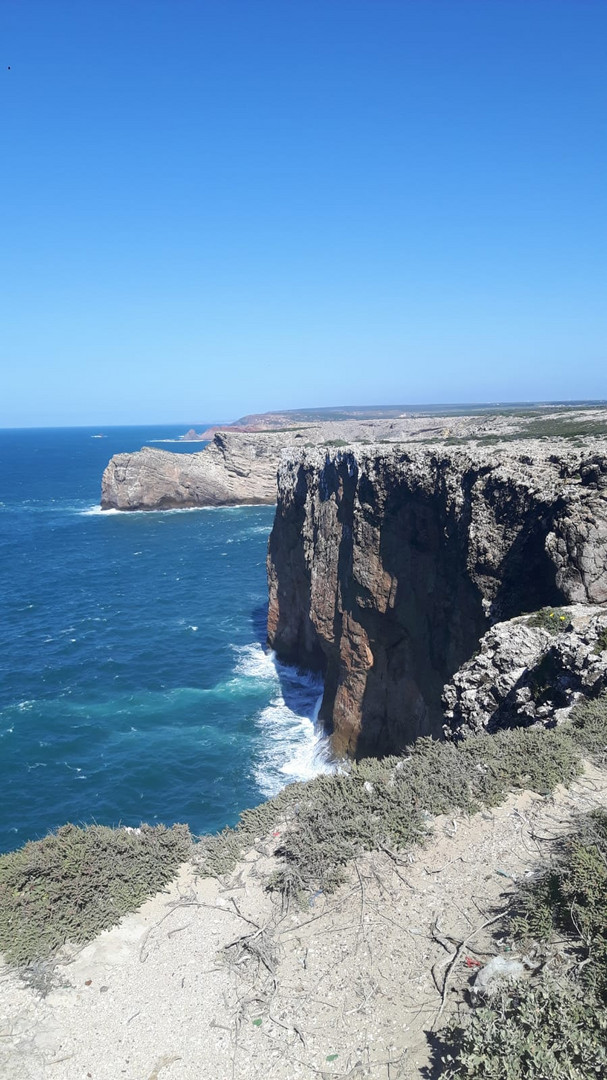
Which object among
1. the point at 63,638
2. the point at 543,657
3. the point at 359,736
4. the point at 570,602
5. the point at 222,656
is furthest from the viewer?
the point at 63,638

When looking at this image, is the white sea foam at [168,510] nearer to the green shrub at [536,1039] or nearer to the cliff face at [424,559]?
the cliff face at [424,559]

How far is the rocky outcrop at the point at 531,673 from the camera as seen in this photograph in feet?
43.5

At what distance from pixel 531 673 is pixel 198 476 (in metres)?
102

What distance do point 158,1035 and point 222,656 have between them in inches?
1567

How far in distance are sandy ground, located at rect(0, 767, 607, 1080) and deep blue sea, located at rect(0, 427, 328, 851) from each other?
18231mm

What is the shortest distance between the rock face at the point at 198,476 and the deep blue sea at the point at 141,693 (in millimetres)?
29420

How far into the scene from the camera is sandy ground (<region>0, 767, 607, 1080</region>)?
22.3 feet

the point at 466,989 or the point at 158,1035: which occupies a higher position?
the point at 466,989

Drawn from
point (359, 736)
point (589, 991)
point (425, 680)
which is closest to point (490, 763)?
point (589, 991)

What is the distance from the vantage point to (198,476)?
112375mm

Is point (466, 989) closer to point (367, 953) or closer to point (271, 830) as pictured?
point (367, 953)

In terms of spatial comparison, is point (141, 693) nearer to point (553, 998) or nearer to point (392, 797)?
point (392, 797)

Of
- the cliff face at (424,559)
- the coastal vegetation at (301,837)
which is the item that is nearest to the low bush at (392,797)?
the coastal vegetation at (301,837)

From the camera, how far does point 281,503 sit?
4925cm
